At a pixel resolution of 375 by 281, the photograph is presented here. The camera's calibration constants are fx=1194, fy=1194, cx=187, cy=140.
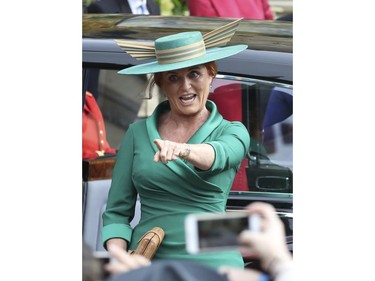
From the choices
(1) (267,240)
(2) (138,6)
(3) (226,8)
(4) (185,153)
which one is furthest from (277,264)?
(3) (226,8)

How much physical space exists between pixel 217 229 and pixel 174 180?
51.6 inches

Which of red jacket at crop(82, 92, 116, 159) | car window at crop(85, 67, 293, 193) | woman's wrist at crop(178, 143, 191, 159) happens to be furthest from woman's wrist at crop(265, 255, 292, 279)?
red jacket at crop(82, 92, 116, 159)

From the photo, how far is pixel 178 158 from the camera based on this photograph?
11.3 feet

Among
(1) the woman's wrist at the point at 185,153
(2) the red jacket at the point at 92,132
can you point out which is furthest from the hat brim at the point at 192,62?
(2) the red jacket at the point at 92,132

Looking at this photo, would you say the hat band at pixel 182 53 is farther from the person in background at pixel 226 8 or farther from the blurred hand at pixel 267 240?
the person in background at pixel 226 8

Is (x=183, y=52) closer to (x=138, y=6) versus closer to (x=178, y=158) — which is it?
(x=178, y=158)

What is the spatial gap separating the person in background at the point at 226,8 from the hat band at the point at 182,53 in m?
2.93

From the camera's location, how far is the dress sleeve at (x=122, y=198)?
371cm

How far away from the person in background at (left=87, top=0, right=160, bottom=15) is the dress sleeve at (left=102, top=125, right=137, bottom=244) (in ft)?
7.61

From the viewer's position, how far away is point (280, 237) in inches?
88.4

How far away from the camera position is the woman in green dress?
3.55 meters

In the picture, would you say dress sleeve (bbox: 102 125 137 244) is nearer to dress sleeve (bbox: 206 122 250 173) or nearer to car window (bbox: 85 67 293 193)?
dress sleeve (bbox: 206 122 250 173)
